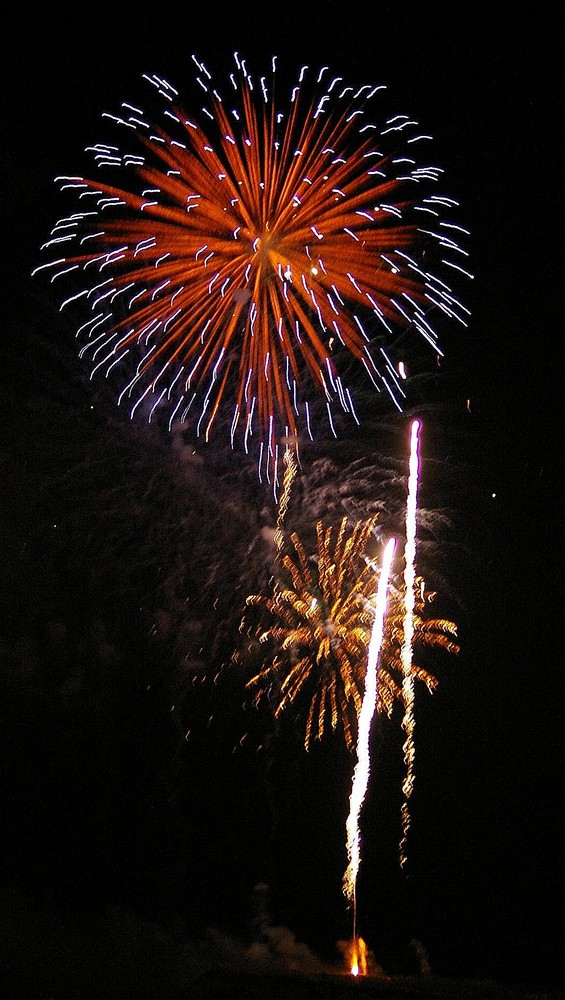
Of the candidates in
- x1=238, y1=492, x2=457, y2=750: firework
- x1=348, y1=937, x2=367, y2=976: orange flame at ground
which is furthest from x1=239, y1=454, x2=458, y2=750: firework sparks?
x1=348, y1=937, x2=367, y2=976: orange flame at ground

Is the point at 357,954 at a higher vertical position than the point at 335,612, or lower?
lower

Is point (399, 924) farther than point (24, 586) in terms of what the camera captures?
Yes

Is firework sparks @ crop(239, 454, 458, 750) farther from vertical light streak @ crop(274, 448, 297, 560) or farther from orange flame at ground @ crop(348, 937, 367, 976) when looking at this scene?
orange flame at ground @ crop(348, 937, 367, 976)

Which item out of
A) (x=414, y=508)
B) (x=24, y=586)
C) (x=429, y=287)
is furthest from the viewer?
(x=24, y=586)

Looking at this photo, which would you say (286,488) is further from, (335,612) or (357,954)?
(357,954)

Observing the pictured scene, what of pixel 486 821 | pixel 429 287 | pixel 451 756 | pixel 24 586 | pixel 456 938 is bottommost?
pixel 456 938

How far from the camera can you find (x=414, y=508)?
9828 millimetres

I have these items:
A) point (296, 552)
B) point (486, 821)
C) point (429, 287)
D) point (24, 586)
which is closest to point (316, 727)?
point (486, 821)

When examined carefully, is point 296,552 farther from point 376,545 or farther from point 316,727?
point 316,727

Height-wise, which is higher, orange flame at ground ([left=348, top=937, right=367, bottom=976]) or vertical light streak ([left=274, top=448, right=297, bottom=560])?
vertical light streak ([left=274, top=448, right=297, bottom=560])

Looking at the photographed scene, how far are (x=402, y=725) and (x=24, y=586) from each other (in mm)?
7096

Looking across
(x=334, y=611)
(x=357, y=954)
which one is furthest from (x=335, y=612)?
(x=357, y=954)

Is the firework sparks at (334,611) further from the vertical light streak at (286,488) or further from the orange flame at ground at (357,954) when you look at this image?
the orange flame at ground at (357,954)

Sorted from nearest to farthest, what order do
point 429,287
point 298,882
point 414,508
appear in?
point 429,287 < point 414,508 < point 298,882
